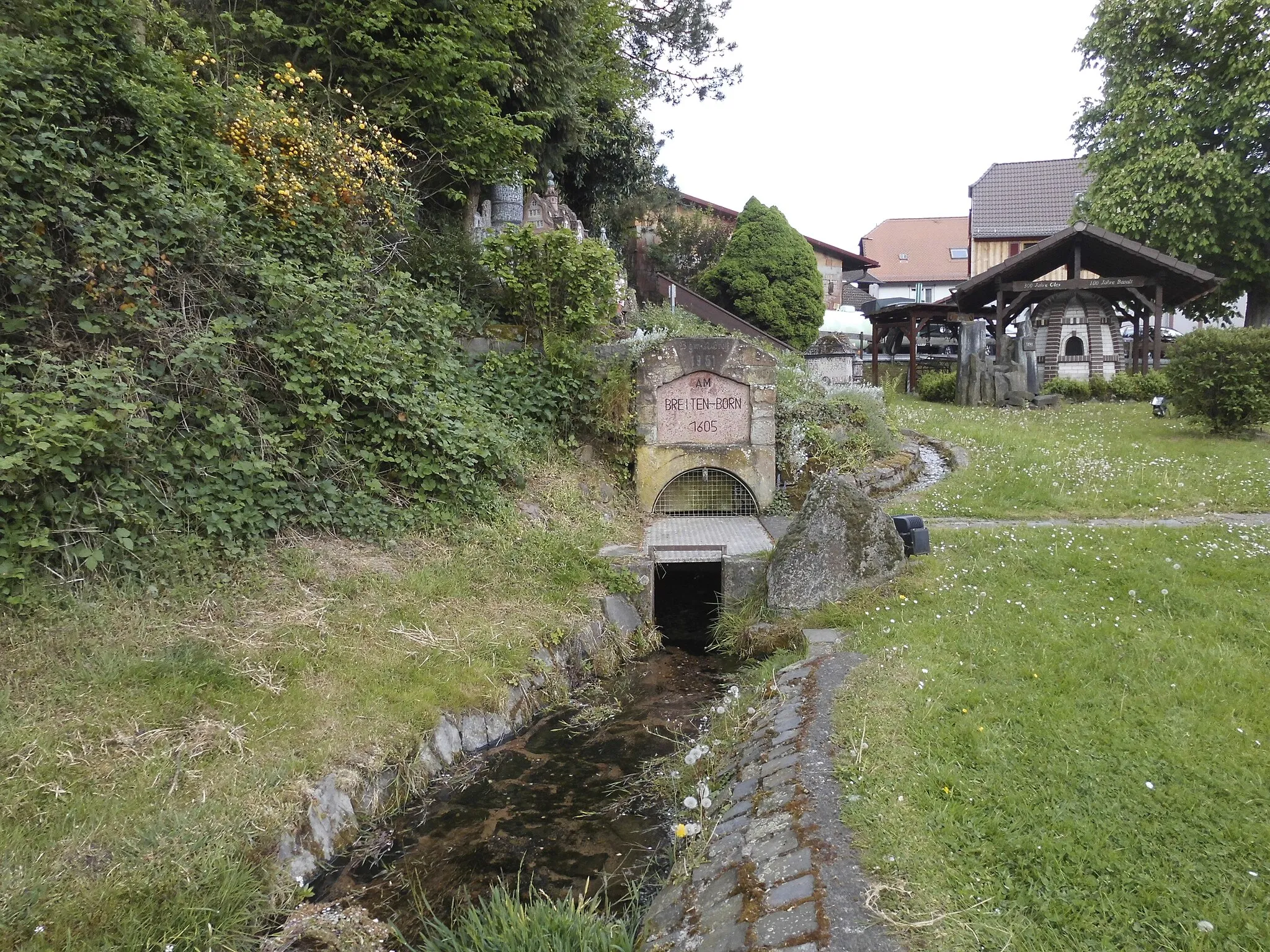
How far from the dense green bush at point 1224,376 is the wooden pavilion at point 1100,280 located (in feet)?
25.1

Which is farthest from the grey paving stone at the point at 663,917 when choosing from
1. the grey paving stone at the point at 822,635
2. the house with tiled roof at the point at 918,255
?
the house with tiled roof at the point at 918,255

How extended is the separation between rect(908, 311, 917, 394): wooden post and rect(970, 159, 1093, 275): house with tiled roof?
19.2m

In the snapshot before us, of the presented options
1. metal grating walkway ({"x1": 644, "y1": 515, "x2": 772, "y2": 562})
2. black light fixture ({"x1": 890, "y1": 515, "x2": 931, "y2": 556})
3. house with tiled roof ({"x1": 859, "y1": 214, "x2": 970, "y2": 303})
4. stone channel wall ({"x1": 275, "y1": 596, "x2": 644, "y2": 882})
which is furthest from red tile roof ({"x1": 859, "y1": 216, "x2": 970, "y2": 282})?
stone channel wall ({"x1": 275, "y1": 596, "x2": 644, "y2": 882})

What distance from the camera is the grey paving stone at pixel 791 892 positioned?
268 cm

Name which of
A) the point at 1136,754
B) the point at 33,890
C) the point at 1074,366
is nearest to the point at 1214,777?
the point at 1136,754

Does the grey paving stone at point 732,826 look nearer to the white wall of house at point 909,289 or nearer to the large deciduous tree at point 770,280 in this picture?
the large deciduous tree at point 770,280

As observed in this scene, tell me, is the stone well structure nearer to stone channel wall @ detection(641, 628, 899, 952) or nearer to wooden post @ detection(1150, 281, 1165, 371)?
stone channel wall @ detection(641, 628, 899, 952)

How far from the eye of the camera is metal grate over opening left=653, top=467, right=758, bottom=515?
943cm

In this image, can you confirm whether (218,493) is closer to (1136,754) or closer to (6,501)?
(6,501)

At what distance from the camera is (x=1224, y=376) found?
434 inches

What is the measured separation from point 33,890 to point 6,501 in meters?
2.29

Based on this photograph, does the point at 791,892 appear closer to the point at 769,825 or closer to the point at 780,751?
the point at 769,825

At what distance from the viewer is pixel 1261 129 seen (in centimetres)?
1972

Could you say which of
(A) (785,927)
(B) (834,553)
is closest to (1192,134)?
(B) (834,553)
